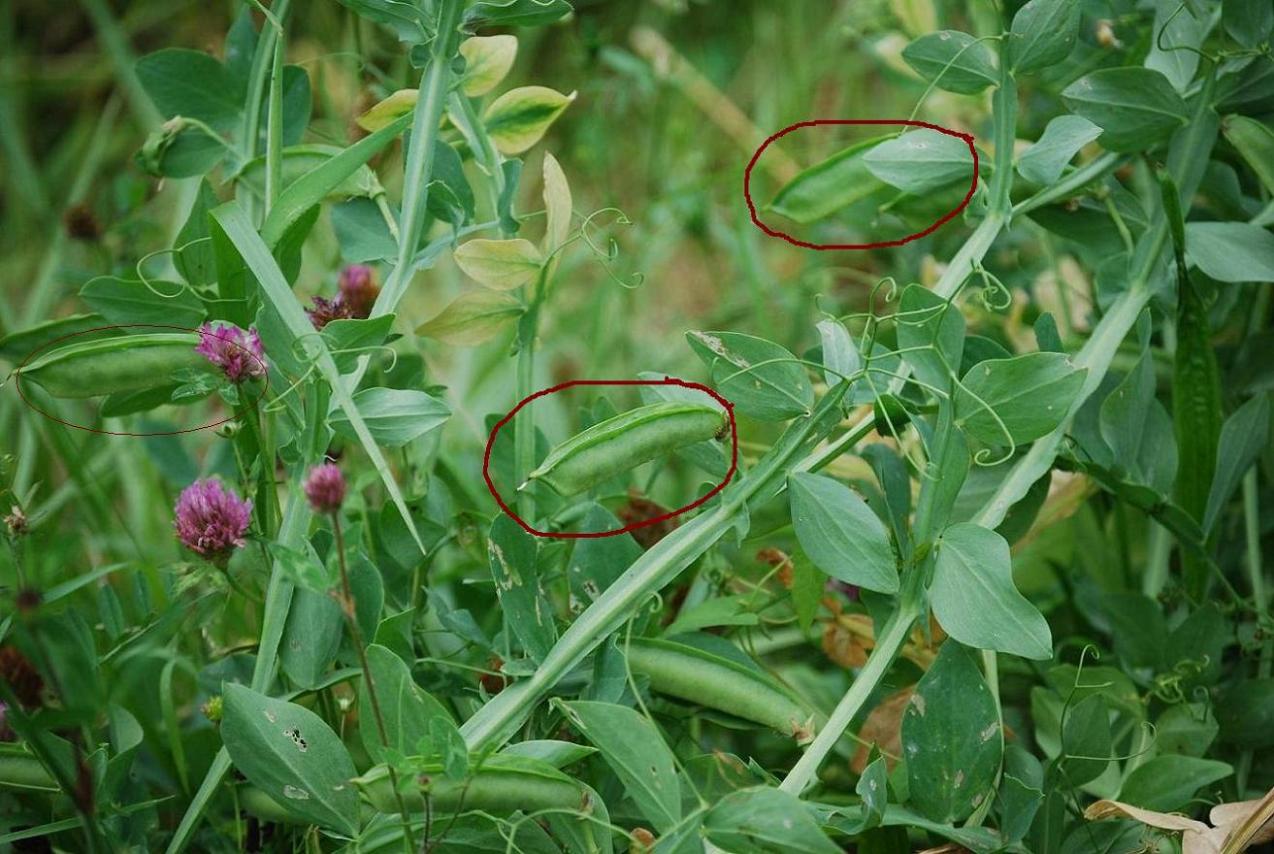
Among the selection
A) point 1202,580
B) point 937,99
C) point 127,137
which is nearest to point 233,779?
point 1202,580

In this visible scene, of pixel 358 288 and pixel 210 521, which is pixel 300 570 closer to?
pixel 210 521

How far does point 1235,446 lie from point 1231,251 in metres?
0.10

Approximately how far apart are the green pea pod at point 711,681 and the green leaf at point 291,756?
14 cm

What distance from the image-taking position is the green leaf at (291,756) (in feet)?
1.59

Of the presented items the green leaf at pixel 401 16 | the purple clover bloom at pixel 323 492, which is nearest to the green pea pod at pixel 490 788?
the purple clover bloom at pixel 323 492

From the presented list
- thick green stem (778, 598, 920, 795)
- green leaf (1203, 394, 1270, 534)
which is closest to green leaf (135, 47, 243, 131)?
thick green stem (778, 598, 920, 795)

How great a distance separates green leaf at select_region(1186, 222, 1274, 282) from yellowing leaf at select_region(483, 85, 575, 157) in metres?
0.33

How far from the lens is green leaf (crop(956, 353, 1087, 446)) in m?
0.50

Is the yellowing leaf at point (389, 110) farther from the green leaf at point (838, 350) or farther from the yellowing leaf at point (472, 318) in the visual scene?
the green leaf at point (838, 350)

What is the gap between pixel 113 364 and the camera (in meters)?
0.52

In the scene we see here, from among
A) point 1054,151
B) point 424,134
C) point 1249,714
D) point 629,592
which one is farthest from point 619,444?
point 1249,714

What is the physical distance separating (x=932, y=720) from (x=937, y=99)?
81 cm

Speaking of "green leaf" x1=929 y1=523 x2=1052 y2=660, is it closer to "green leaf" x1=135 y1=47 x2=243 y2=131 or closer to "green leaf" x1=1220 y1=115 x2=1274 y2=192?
"green leaf" x1=1220 y1=115 x2=1274 y2=192

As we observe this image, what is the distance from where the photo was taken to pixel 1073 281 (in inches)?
37.6
